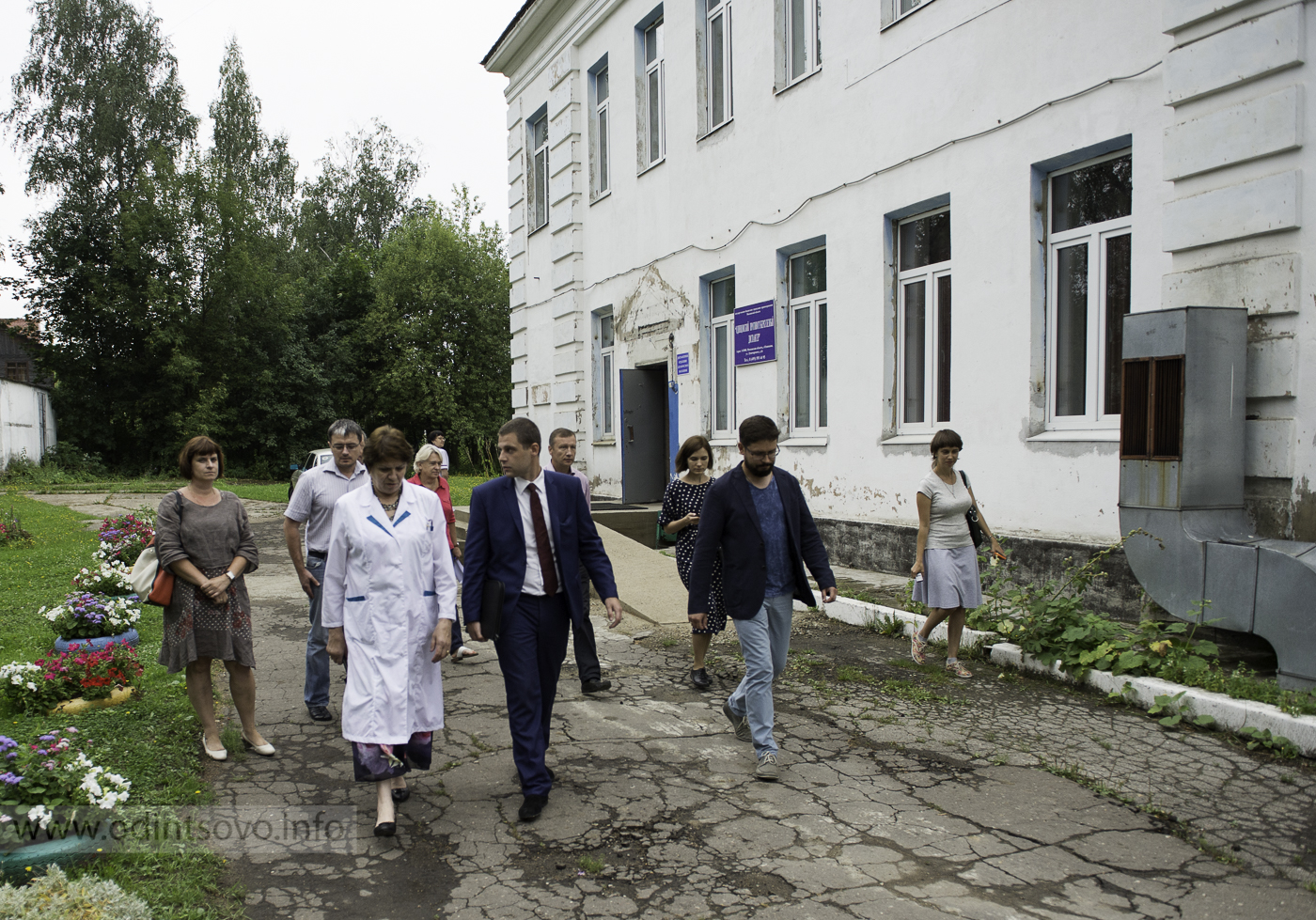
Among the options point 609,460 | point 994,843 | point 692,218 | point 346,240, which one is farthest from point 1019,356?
point 346,240

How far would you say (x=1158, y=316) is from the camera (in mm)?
6066

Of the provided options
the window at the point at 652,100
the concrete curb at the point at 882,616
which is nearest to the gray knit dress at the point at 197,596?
the concrete curb at the point at 882,616

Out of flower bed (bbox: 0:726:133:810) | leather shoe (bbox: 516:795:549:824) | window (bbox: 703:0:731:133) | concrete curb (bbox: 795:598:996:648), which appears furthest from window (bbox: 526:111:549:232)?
flower bed (bbox: 0:726:133:810)

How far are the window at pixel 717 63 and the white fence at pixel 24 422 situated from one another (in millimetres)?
25549

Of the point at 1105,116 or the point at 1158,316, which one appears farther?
the point at 1105,116

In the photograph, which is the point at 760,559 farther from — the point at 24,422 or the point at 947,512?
the point at 24,422

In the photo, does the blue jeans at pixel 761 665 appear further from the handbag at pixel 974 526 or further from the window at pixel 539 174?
the window at pixel 539 174

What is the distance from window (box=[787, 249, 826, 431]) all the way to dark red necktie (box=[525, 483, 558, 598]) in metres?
7.22

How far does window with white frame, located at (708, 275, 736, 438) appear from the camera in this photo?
12891 mm

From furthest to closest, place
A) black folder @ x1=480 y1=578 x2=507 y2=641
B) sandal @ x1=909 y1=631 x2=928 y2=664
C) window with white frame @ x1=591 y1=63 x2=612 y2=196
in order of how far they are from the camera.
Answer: window with white frame @ x1=591 y1=63 x2=612 y2=196 < sandal @ x1=909 y1=631 x2=928 y2=664 < black folder @ x1=480 y1=578 x2=507 y2=641

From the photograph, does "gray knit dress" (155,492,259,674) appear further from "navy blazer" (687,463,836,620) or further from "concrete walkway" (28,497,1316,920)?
"navy blazer" (687,463,836,620)

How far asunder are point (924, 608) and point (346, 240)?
133 ft

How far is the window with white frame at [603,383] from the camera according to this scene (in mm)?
16547

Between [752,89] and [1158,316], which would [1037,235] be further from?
[752,89]
